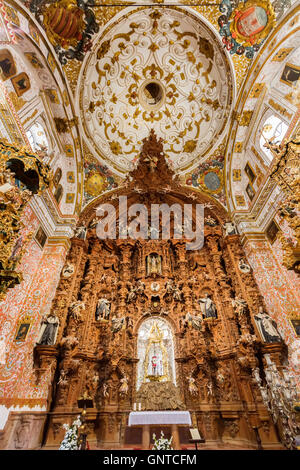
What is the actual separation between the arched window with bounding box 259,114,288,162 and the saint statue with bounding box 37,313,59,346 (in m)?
11.0

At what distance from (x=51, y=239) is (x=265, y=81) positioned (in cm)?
1231

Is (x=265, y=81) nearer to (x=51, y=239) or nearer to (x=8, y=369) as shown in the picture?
(x=51, y=239)

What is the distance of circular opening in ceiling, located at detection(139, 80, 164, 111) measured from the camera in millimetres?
13222

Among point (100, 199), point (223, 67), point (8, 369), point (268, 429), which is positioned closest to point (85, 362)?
point (8, 369)

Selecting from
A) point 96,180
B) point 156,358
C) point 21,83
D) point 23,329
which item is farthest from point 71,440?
point 96,180

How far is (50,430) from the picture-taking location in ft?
23.5

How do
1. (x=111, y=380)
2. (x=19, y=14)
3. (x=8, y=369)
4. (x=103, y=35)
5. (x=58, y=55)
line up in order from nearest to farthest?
(x=8, y=369) → (x=19, y=14) → (x=111, y=380) → (x=58, y=55) → (x=103, y=35)

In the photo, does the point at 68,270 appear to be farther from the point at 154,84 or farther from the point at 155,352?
the point at 154,84

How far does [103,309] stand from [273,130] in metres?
11.2

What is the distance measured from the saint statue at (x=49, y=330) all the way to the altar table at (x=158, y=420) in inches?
149

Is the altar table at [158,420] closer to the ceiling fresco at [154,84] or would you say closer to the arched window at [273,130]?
the ceiling fresco at [154,84]

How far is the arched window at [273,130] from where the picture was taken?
9128 mm

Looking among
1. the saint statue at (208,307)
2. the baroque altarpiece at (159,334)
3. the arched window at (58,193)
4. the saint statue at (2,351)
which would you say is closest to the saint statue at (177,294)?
the baroque altarpiece at (159,334)

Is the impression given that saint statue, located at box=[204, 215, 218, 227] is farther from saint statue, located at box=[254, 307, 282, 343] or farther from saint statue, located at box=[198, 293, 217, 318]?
saint statue, located at box=[254, 307, 282, 343]
